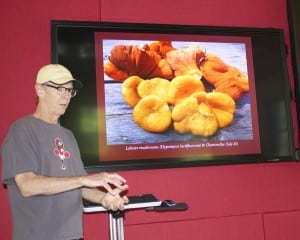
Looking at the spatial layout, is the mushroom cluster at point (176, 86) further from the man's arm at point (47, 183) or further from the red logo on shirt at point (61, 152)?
the man's arm at point (47, 183)

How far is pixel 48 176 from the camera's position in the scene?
66.1 inches

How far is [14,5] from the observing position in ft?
8.02

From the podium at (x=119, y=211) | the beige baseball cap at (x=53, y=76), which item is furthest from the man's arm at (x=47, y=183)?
the beige baseball cap at (x=53, y=76)

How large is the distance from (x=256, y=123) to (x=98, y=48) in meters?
1.36

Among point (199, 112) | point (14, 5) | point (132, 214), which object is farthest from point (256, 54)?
point (14, 5)

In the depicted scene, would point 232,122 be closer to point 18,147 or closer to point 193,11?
point 193,11

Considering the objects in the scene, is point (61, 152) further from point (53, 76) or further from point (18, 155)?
point (53, 76)

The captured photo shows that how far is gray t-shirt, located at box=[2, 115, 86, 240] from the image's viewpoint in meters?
1.60

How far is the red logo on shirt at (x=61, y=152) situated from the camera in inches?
70.0

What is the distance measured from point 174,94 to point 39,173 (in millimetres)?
1267

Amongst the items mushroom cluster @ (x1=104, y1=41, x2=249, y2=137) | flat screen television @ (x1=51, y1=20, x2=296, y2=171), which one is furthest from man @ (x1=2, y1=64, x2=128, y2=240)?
mushroom cluster @ (x1=104, y1=41, x2=249, y2=137)

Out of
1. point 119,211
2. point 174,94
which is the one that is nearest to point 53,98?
point 119,211

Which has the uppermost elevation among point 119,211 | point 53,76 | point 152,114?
point 53,76

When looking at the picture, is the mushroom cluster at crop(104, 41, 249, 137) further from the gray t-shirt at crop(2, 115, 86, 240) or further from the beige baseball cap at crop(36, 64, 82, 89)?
the gray t-shirt at crop(2, 115, 86, 240)
